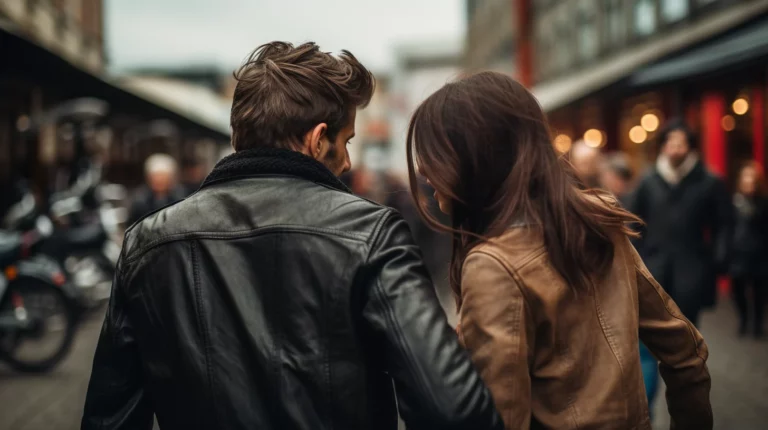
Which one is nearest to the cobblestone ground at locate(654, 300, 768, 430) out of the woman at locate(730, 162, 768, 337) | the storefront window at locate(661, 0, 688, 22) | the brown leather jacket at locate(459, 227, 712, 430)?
the woman at locate(730, 162, 768, 337)

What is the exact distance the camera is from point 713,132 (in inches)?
548

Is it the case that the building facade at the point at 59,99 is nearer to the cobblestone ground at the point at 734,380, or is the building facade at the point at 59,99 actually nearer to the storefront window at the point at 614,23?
the cobblestone ground at the point at 734,380

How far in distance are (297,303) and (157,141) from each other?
1245 inches

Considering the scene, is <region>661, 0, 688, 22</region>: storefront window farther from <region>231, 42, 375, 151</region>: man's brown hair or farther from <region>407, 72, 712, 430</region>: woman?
<region>231, 42, 375, 151</region>: man's brown hair

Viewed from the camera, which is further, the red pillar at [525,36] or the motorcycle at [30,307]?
the red pillar at [525,36]

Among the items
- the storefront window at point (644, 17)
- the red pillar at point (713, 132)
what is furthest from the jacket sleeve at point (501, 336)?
the storefront window at point (644, 17)

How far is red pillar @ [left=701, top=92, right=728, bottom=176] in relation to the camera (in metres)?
13.7

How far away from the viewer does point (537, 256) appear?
6.63 feet

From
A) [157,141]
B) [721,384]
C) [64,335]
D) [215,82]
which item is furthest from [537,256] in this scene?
[215,82]

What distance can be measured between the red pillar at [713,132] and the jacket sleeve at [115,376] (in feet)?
42.1

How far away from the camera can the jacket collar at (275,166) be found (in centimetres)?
200

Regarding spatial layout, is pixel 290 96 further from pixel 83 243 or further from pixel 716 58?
pixel 83 243

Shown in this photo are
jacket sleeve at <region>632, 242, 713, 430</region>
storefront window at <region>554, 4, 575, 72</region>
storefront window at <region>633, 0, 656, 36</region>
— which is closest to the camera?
jacket sleeve at <region>632, 242, 713, 430</region>

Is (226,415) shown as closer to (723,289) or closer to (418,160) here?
(418,160)
